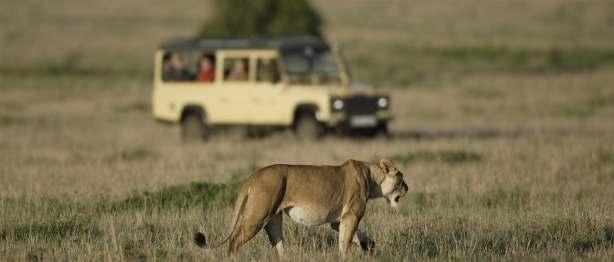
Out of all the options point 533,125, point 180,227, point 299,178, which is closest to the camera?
point 299,178

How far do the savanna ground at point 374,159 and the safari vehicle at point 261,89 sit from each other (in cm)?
42

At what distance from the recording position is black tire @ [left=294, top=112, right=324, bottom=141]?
20.4 metres

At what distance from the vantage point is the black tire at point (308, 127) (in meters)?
20.4

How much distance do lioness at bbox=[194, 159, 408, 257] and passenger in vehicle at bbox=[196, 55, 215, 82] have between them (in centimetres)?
1324

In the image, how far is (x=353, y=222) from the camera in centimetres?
823

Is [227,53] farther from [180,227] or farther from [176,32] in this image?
[176,32]

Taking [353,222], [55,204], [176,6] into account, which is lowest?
[176,6]

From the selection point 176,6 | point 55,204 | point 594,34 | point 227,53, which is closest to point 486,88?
point 227,53

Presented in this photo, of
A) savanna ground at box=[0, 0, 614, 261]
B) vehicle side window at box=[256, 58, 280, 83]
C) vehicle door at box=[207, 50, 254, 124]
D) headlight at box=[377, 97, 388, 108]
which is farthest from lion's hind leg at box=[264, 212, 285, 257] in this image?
vehicle door at box=[207, 50, 254, 124]

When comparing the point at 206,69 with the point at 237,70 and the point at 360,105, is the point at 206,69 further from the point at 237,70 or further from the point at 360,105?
the point at 360,105

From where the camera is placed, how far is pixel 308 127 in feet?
67.4

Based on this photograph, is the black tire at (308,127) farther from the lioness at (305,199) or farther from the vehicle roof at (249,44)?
the lioness at (305,199)

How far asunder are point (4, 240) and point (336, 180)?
284 centimetres

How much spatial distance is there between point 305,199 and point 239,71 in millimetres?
13293
